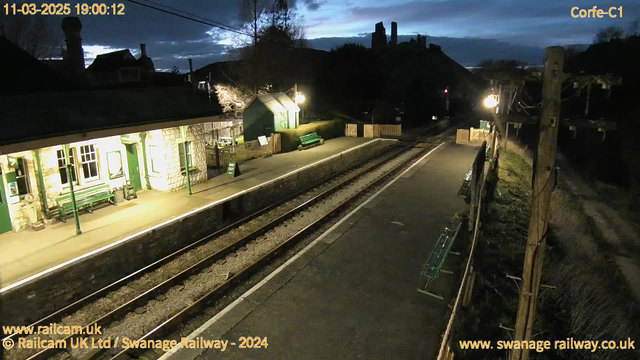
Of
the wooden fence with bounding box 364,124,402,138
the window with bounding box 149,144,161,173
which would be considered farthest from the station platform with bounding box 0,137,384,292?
the wooden fence with bounding box 364,124,402,138

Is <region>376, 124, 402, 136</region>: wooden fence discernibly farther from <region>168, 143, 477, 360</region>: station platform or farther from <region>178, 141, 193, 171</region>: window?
<region>168, 143, 477, 360</region>: station platform

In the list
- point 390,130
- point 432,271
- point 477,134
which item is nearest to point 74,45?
point 432,271

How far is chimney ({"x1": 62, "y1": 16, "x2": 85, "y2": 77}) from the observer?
1975cm

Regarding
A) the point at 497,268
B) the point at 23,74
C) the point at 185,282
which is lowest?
the point at 497,268

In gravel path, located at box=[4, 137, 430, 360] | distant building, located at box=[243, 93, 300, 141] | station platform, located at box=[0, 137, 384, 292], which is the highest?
distant building, located at box=[243, 93, 300, 141]

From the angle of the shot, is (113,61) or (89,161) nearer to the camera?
(89,161)

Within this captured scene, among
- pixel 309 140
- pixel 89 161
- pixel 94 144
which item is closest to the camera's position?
pixel 89 161

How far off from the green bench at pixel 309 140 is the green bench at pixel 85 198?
13316mm

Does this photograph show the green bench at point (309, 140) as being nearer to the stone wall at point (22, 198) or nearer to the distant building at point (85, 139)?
the distant building at point (85, 139)

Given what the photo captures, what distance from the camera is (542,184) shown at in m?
5.20

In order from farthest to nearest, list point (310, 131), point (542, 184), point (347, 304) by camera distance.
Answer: point (310, 131), point (347, 304), point (542, 184)

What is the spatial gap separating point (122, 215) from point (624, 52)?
55.3 meters

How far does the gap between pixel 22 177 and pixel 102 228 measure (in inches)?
102

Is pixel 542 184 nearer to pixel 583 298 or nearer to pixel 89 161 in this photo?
pixel 583 298
